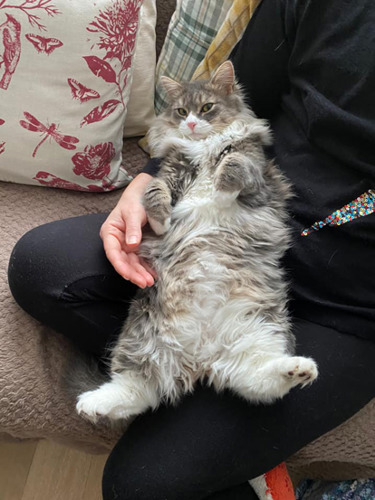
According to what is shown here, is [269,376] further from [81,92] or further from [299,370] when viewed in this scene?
[81,92]

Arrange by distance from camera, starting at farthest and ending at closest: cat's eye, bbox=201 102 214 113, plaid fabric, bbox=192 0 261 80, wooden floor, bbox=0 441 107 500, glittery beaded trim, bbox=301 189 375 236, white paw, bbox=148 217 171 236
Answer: wooden floor, bbox=0 441 107 500 → cat's eye, bbox=201 102 214 113 → plaid fabric, bbox=192 0 261 80 → white paw, bbox=148 217 171 236 → glittery beaded trim, bbox=301 189 375 236

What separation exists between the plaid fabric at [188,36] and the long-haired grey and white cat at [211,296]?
471 mm

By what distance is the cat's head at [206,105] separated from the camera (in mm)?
1356

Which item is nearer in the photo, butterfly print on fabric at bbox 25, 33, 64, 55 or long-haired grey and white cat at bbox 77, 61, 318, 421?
long-haired grey and white cat at bbox 77, 61, 318, 421

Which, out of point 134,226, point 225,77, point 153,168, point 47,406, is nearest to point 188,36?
point 225,77

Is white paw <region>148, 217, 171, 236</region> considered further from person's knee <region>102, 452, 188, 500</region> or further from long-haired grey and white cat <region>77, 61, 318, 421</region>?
person's knee <region>102, 452, 188, 500</region>

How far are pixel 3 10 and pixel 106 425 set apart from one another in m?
1.22

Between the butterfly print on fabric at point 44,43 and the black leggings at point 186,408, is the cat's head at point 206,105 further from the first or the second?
the black leggings at point 186,408

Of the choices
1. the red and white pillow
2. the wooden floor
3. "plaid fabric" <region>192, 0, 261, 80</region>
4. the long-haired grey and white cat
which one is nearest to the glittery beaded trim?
the long-haired grey and white cat

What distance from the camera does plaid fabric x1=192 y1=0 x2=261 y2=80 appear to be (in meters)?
1.30

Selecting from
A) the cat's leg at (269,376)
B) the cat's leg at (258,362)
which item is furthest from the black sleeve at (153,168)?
the cat's leg at (269,376)

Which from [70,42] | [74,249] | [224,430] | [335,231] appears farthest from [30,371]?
[70,42]

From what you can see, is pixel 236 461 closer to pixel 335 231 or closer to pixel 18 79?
pixel 335 231

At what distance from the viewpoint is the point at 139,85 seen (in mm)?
1653
